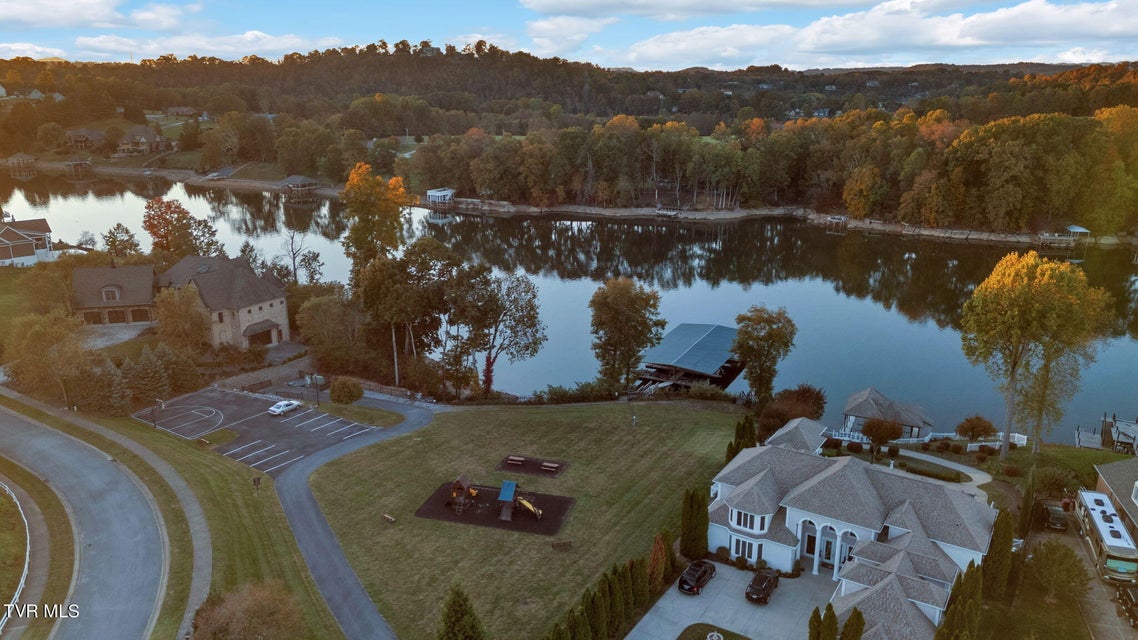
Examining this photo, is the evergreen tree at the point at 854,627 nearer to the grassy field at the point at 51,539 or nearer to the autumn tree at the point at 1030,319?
the autumn tree at the point at 1030,319

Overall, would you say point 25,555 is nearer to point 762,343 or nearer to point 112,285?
point 112,285

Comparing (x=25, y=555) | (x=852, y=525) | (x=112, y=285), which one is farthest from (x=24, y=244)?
(x=852, y=525)

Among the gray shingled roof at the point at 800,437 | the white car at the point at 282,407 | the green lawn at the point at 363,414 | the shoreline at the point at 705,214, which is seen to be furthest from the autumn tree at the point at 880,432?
the shoreline at the point at 705,214

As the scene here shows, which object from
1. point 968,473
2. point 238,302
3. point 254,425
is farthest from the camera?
point 238,302

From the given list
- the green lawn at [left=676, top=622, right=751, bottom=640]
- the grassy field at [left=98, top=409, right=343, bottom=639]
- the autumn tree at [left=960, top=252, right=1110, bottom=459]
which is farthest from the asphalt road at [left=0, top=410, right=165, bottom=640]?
the autumn tree at [left=960, top=252, right=1110, bottom=459]

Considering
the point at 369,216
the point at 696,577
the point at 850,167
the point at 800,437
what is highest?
the point at 850,167

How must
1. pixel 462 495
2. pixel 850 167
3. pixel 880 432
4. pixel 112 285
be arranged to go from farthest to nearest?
pixel 850 167 < pixel 112 285 < pixel 880 432 < pixel 462 495

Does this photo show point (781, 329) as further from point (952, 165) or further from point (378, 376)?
point (952, 165)
